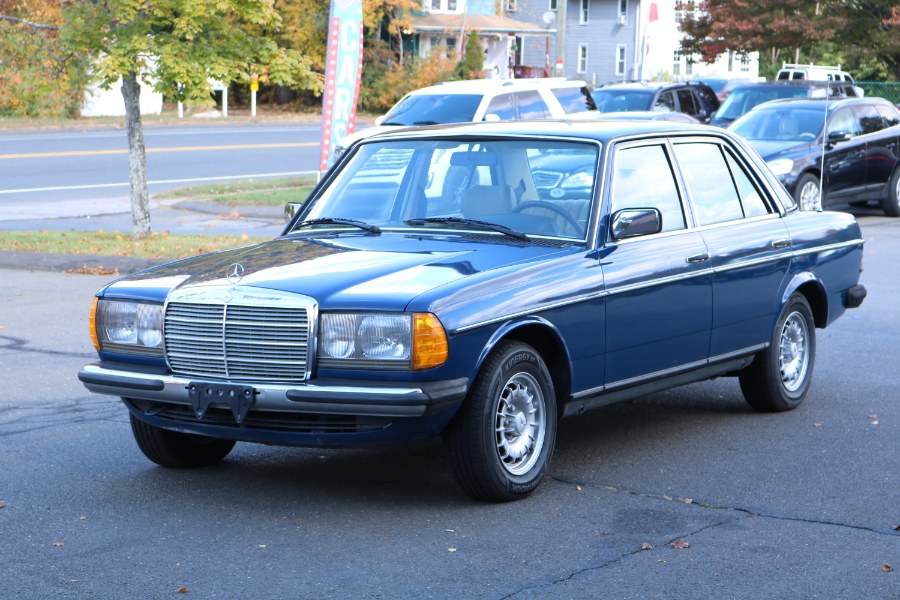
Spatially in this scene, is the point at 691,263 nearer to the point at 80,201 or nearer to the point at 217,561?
the point at 217,561

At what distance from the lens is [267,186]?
24594 millimetres

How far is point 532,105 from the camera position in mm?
20797

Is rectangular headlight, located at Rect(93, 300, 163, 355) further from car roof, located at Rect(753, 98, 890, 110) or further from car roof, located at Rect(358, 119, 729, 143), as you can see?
car roof, located at Rect(753, 98, 890, 110)

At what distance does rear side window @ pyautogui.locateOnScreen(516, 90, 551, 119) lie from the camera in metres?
20.5

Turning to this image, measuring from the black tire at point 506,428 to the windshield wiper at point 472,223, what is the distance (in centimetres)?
76

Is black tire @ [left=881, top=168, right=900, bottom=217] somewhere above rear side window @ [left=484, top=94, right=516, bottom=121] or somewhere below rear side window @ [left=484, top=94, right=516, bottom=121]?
below

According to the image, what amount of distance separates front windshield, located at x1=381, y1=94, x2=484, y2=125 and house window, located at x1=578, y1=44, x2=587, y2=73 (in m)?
56.0

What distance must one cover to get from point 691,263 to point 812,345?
1.61 metres

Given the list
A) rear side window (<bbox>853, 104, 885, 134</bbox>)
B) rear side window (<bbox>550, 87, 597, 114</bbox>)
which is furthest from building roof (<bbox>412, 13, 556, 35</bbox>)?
rear side window (<bbox>853, 104, 885, 134</bbox>)

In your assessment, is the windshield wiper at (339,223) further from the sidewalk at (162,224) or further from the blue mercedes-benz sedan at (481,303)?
the sidewalk at (162,224)

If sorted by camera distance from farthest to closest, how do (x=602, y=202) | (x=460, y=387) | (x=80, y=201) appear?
(x=80, y=201) < (x=602, y=202) < (x=460, y=387)

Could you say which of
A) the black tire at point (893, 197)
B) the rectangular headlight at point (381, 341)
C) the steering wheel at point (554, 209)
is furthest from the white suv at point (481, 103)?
Answer: the rectangular headlight at point (381, 341)

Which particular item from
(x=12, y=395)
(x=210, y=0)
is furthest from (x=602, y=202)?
(x=210, y=0)

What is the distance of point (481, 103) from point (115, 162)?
12161 mm
